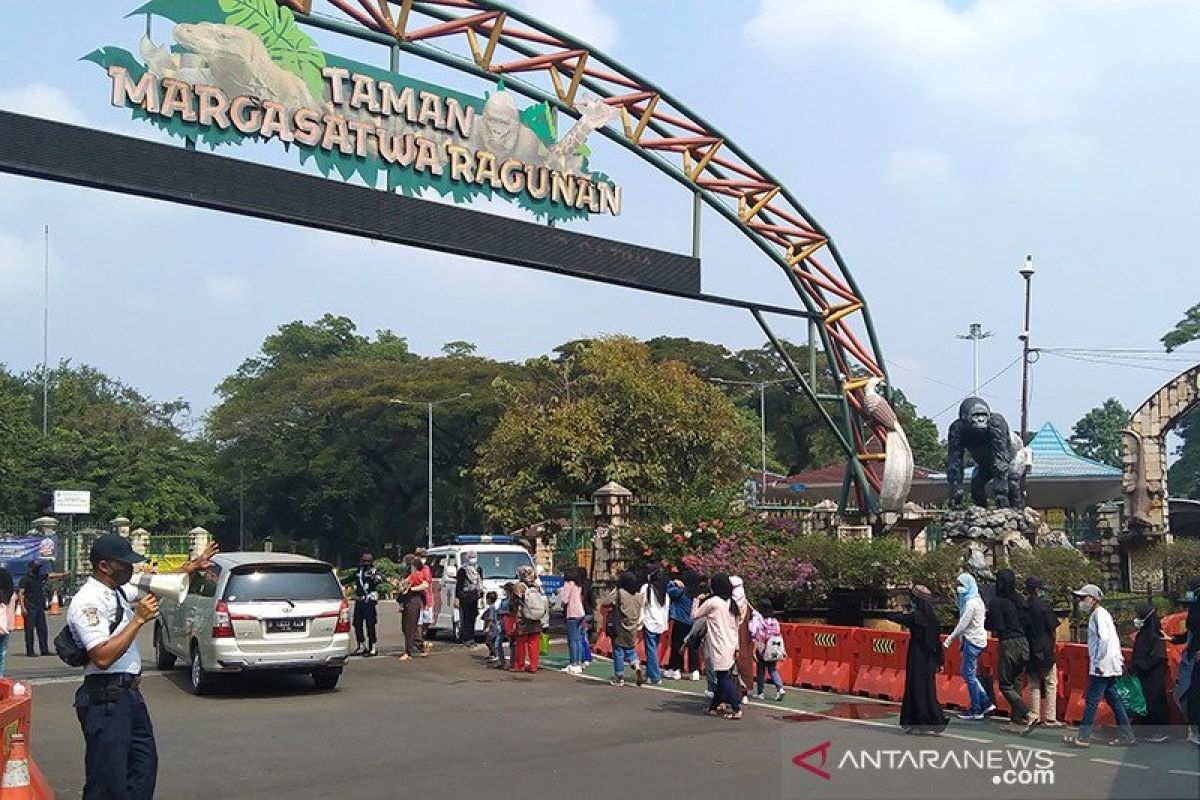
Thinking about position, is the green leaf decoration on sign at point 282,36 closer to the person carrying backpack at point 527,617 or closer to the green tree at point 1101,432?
the person carrying backpack at point 527,617

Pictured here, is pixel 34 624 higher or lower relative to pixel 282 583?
lower

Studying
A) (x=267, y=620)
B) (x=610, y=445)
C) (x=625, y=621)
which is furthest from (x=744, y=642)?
(x=610, y=445)

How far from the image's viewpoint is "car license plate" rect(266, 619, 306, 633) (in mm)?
14734

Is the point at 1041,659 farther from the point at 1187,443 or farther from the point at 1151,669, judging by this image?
the point at 1187,443

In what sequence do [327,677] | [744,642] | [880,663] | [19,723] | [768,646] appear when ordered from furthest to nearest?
1. [327,677]
2. [880,663]
3. [768,646]
4. [744,642]
5. [19,723]

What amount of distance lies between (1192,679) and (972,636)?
2377 millimetres

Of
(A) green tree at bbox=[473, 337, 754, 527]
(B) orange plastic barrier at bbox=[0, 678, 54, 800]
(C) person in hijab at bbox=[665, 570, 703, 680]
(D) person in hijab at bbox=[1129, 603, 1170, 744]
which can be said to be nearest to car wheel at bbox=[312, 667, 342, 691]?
(C) person in hijab at bbox=[665, 570, 703, 680]

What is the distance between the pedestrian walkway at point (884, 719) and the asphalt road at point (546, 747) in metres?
0.04

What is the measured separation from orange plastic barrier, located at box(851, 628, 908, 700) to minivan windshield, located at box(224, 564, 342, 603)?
6.54m

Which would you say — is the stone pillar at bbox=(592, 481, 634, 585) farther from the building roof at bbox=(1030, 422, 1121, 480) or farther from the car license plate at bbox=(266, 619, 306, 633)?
the building roof at bbox=(1030, 422, 1121, 480)

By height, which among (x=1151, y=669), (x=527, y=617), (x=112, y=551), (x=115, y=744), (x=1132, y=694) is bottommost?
(x=527, y=617)

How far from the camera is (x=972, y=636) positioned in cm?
1278

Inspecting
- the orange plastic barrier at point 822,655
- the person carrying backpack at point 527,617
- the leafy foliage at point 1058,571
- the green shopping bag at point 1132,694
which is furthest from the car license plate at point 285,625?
the leafy foliage at point 1058,571

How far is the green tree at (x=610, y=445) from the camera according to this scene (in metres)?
33.8
